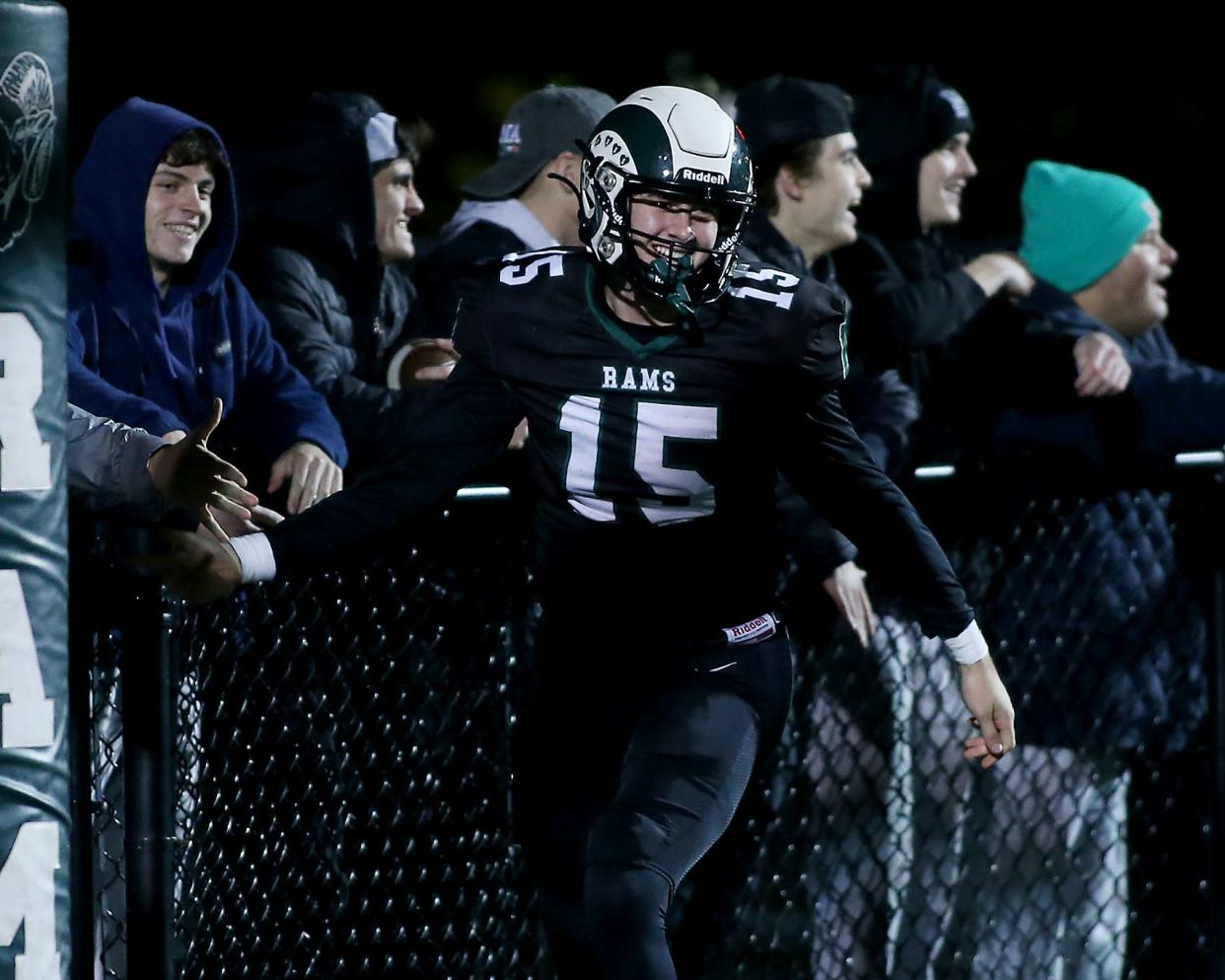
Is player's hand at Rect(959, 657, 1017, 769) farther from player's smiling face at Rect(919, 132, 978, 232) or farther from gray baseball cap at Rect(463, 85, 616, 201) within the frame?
player's smiling face at Rect(919, 132, 978, 232)

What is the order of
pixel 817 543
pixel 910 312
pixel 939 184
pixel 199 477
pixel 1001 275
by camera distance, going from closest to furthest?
1. pixel 199 477
2. pixel 817 543
3. pixel 910 312
4. pixel 1001 275
5. pixel 939 184

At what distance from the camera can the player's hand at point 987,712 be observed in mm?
4305

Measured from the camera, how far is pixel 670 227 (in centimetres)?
423

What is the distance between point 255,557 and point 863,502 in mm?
1080

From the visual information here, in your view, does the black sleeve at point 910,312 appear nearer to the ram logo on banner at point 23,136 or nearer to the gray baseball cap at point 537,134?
the gray baseball cap at point 537,134

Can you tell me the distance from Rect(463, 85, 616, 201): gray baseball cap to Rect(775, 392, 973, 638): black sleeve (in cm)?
169

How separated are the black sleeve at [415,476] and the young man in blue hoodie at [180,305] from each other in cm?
46

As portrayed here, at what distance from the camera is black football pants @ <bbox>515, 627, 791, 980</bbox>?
4000mm

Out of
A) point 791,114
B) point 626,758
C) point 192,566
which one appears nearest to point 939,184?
point 791,114

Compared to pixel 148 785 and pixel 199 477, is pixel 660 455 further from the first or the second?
pixel 148 785

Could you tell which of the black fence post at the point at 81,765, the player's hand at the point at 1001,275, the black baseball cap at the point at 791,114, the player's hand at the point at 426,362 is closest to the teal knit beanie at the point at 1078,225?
the player's hand at the point at 1001,275

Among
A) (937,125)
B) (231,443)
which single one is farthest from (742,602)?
(937,125)

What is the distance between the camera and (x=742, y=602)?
431cm

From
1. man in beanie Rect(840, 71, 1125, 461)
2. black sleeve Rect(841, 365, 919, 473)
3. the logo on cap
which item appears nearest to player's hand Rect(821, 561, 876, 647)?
black sleeve Rect(841, 365, 919, 473)
